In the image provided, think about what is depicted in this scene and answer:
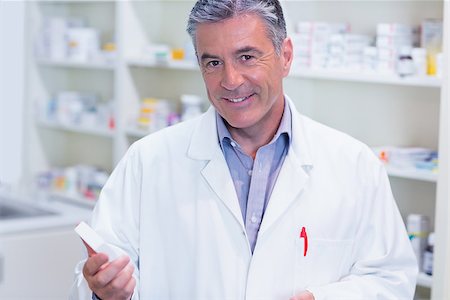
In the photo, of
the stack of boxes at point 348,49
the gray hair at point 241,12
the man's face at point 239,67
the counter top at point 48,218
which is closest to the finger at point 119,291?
the man's face at point 239,67

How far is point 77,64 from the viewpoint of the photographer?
4.00 m

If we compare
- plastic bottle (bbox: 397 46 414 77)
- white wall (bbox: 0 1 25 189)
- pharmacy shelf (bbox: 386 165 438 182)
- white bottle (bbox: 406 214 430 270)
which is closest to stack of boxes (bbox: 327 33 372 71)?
A: plastic bottle (bbox: 397 46 414 77)

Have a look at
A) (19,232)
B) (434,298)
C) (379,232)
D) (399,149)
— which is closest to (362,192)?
(379,232)

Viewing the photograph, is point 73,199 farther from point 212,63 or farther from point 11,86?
point 212,63

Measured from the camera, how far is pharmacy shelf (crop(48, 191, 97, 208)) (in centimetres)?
397

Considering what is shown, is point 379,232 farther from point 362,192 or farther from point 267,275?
point 267,275

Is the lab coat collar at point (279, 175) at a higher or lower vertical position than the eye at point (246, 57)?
lower

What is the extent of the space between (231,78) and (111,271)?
455mm

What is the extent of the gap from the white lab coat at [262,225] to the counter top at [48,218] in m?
1.57

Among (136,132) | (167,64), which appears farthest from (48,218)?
(167,64)

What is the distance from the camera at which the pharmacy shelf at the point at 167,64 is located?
134 inches

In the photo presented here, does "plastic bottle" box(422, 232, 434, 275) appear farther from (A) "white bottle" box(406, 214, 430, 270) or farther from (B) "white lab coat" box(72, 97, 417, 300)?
(B) "white lab coat" box(72, 97, 417, 300)

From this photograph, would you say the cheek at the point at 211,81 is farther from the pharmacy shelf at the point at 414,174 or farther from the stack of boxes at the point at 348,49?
the stack of boxes at the point at 348,49

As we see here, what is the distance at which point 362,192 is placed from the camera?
176 cm
